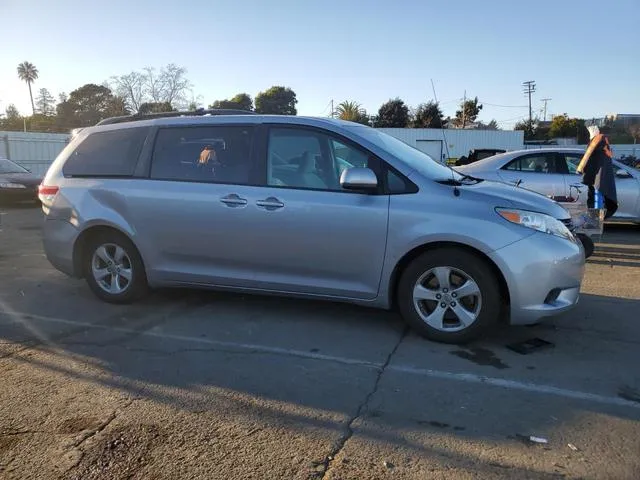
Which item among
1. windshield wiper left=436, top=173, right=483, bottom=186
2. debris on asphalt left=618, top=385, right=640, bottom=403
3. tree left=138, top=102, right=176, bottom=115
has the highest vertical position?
tree left=138, top=102, right=176, bottom=115

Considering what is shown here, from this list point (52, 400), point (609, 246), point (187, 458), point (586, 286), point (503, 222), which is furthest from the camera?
point (609, 246)

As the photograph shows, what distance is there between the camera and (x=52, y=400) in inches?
145

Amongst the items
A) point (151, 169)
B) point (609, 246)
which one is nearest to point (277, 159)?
point (151, 169)

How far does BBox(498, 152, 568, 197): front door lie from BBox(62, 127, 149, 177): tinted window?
21.7 feet

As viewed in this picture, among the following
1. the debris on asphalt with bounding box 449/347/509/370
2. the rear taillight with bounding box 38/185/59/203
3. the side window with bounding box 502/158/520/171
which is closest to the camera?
the debris on asphalt with bounding box 449/347/509/370

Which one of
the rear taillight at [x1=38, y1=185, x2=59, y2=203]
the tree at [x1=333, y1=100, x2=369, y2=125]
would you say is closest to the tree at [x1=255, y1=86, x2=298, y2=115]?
the tree at [x1=333, y1=100, x2=369, y2=125]

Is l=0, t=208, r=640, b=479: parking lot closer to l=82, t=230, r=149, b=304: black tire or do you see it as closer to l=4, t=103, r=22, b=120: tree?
l=82, t=230, r=149, b=304: black tire

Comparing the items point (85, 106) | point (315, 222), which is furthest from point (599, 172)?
point (85, 106)

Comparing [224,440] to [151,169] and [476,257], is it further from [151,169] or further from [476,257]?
[151,169]

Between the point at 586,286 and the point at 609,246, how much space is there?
310 cm

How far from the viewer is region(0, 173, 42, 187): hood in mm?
15289

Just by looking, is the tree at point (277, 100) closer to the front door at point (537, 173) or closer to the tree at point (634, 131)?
the tree at point (634, 131)

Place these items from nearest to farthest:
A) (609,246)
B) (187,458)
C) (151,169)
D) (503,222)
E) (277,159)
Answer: (187,458) → (503,222) → (277,159) → (151,169) → (609,246)

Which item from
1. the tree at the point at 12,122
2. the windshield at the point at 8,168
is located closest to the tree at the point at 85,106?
the tree at the point at 12,122
